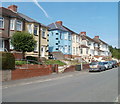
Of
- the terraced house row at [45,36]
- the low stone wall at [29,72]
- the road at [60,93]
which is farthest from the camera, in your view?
the terraced house row at [45,36]

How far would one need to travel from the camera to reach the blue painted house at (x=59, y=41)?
39969mm

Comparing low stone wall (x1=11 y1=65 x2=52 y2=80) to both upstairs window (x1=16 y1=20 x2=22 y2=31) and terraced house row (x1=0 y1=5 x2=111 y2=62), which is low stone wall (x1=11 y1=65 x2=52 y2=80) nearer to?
terraced house row (x1=0 y1=5 x2=111 y2=62)

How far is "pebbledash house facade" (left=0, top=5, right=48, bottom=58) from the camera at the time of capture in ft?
84.8

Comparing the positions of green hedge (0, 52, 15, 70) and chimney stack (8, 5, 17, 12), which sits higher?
chimney stack (8, 5, 17, 12)

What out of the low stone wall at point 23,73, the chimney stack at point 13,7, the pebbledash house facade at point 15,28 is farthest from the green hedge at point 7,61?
the chimney stack at point 13,7

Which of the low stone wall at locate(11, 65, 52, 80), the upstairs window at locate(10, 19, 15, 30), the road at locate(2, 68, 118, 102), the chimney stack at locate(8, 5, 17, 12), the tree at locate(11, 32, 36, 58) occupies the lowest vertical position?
the road at locate(2, 68, 118, 102)

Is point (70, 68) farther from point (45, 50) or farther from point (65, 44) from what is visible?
point (65, 44)

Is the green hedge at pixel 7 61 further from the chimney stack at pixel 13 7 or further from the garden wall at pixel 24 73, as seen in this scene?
the chimney stack at pixel 13 7

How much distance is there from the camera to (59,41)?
4012 centimetres

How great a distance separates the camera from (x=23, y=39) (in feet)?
73.6

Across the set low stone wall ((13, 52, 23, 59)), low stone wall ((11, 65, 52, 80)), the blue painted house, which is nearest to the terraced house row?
the blue painted house

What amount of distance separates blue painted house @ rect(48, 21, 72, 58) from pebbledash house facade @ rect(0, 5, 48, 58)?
646 centimetres

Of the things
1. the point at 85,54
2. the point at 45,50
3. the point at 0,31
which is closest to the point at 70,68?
the point at 45,50

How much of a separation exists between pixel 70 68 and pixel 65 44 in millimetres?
13506
